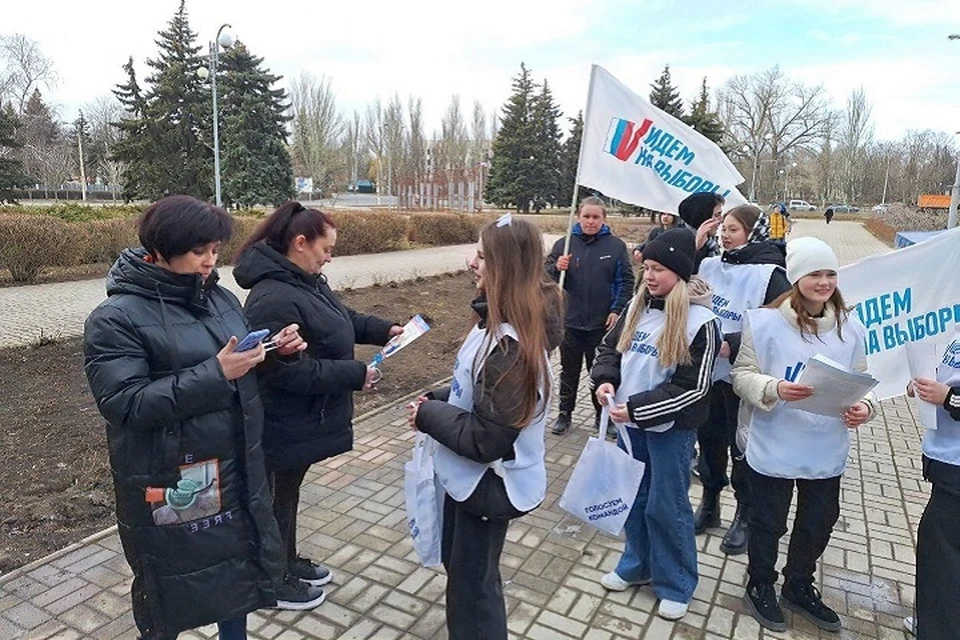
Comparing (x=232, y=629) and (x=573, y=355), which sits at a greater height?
(x=573, y=355)

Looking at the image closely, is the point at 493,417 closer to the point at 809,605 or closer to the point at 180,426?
the point at 180,426

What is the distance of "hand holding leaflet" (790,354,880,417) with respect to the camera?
2.42 meters

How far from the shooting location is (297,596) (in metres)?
3.05

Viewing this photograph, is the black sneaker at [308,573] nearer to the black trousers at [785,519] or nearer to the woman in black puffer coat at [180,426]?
the woman in black puffer coat at [180,426]

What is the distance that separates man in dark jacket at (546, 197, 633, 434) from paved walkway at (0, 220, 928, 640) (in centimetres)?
138

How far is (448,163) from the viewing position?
60500 mm

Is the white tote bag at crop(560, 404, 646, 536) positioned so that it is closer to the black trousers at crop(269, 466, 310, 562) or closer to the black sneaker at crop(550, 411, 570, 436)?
the black trousers at crop(269, 466, 310, 562)

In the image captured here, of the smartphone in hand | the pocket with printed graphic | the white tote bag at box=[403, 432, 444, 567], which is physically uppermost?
the smartphone in hand

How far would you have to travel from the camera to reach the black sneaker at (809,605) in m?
2.97

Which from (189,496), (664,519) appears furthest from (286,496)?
(664,519)

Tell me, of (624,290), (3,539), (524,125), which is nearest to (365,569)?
(3,539)

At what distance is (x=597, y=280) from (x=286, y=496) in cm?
321

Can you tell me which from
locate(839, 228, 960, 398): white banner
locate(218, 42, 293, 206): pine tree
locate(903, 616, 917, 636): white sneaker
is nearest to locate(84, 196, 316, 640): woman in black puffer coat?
locate(903, 616, 917, 636): white sneaker

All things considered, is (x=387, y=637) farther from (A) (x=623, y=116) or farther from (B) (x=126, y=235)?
(B) (x=126, y=235)
